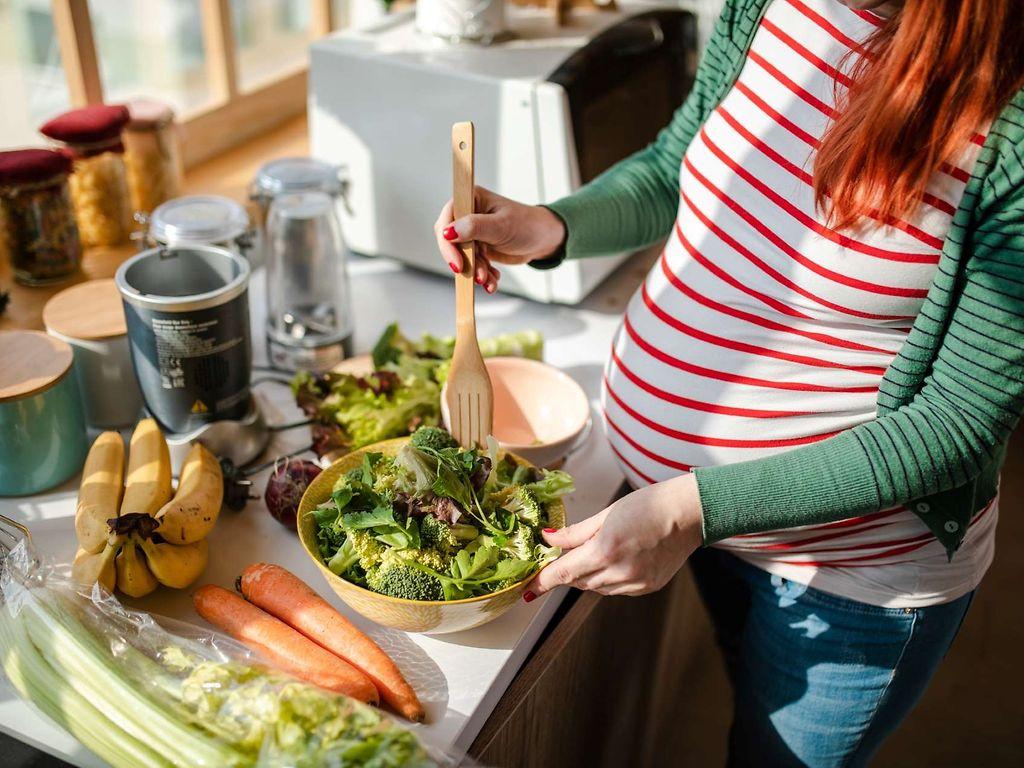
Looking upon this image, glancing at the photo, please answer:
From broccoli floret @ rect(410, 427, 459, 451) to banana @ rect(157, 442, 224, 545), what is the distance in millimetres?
217

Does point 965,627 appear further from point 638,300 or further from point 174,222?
point 174,222

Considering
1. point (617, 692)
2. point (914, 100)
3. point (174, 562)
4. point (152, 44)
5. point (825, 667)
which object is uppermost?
point (914, 100)

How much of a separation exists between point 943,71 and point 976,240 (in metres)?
0.13

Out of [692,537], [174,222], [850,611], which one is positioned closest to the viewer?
[692,537]

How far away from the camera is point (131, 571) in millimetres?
894

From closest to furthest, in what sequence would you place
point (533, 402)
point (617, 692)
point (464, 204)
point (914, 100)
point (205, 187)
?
point (914, 100) → point (464, 204) → point (533, 402) → point (617, 692) → point (205, 187)

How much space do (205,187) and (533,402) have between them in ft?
2.78

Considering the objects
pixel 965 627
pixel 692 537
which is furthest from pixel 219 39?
pixel 965 627

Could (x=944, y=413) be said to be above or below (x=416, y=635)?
above

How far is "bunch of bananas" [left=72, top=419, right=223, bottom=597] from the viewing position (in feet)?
2.94

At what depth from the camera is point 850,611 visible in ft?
3.07

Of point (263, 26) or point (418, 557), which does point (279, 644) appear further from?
point (263, 26)

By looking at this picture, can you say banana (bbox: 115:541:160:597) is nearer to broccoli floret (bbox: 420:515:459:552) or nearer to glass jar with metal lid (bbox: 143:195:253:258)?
broccoli floret (bbox: 420:515:459:552)

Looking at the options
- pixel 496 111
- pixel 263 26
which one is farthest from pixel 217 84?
pixel 263 26
